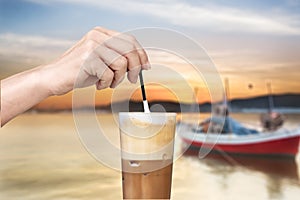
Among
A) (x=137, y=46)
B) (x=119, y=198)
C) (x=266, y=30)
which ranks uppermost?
(x=266, y=30)

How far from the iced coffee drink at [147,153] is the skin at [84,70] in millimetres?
82

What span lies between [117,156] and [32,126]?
1065 millimetres

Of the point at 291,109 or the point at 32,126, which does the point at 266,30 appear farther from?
the point at 32,126

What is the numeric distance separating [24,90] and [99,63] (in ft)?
0.48

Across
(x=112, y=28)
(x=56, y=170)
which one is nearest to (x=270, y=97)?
(x=112, y=28)

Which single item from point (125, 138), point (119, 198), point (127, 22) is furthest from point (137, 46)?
point (119, 198)

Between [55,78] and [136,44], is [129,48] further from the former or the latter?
[55,78]

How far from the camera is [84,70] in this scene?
2.42 feet

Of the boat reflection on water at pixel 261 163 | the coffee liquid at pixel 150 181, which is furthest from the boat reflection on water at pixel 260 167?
the coffee liquid at pixel 150 181

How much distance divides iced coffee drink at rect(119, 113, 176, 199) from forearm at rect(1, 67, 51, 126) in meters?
0.17

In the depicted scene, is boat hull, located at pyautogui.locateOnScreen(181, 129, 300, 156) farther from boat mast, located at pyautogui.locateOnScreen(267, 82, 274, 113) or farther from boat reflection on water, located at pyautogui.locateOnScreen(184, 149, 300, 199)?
boat mast, located at pyautogui.locateOnScreen(267, 82, 274, 113)

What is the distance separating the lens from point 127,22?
170 cm

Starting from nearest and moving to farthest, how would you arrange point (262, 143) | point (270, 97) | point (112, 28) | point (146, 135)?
point (146, 135) < point (112, 28) < point (270, 97) < point (262, 143)

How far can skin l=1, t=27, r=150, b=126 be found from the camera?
72cm
